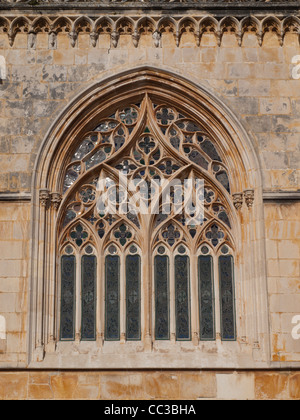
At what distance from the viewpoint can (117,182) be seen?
14.8 m

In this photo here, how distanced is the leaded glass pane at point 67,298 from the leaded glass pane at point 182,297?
1.88m

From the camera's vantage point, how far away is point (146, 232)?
14.4m

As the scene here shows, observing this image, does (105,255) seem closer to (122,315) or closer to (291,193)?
(122,315)

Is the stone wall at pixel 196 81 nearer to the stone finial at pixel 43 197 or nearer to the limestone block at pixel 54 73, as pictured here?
the limestone block at pixel 54 73

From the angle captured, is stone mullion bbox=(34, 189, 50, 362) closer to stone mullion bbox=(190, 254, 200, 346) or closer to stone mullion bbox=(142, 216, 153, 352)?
stone mullion bbox=(142, 216, 153, 352)

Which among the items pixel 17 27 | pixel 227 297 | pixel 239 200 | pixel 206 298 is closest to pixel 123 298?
pixel 206 298

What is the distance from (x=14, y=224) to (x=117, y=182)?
216cm

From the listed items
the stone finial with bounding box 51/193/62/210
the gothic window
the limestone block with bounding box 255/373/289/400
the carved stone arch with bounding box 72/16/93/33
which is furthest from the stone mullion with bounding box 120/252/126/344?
the carved stone arch with bounding box 72/16/93/33

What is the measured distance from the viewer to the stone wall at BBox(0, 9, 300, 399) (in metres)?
13.3

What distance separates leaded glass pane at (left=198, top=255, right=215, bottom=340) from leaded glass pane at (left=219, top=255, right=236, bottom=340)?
0.18 meters

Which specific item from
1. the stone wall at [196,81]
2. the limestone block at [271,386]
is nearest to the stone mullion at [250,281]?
the stone wall at [196,81]

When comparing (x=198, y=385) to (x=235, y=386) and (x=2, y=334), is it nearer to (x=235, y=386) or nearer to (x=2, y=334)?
(x=235, y=386)

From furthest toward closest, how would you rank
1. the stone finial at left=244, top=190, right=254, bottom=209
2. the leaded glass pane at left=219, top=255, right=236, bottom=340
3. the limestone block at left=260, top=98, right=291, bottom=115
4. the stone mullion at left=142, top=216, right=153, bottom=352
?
the limestone block at left=260, top=98, right=291, bottom=115
the stone finial at left=244, top=190, right=254, bottom=209
the leaded glass pane at left=219, top=255, right=236, bottom=340
the stone mullion at left=142, top=216, right=153, bottom=352

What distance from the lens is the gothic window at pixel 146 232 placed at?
46.1ft
